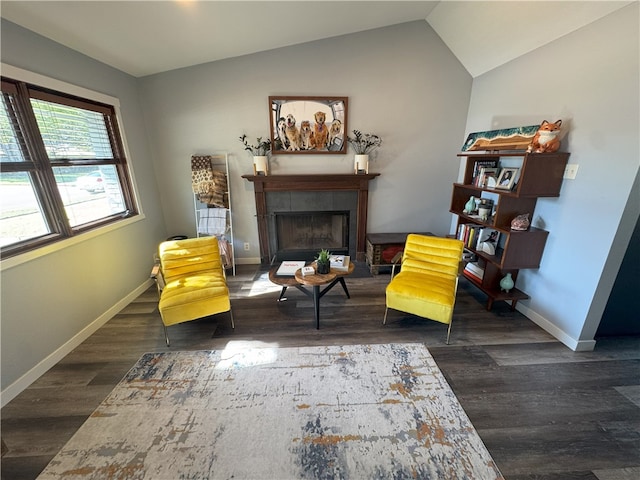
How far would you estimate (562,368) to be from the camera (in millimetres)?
1986

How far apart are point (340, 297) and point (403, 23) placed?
11.3ft

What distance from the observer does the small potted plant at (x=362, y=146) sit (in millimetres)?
3461

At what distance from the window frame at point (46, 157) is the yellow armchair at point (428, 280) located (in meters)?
2.93

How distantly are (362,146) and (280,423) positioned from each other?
3244mm

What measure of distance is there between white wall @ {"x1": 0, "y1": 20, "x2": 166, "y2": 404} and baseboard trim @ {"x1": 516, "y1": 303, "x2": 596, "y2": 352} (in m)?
4.29

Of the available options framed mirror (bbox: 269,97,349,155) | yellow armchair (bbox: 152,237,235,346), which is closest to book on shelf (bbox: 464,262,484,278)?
framed mirror (bbox: 269,97,349,155)

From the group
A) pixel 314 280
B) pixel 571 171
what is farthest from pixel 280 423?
pixel 571 171

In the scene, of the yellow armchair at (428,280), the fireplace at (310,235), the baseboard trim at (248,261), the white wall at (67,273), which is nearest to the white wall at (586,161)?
the yellow armchair at (428,280)

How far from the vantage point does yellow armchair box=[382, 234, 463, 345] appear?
2.24m

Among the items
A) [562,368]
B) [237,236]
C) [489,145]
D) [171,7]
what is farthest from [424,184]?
[171,7]

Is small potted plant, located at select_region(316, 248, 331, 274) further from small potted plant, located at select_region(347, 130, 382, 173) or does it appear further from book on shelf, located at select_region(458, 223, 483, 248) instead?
book on shelf, located at select_region(458, 223, 483, 248)

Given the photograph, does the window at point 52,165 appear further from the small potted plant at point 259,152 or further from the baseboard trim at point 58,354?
the small potted plant at point 259,152

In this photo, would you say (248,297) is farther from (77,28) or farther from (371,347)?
(77,28)

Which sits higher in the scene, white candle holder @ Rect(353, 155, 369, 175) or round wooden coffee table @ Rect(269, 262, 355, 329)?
white candle holder @ Rect(353, 155, 369, 175)
